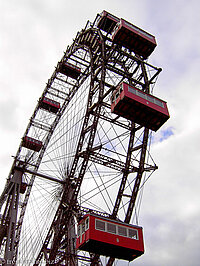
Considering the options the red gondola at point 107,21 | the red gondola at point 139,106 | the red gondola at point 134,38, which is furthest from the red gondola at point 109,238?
the red gondola at point 107,21

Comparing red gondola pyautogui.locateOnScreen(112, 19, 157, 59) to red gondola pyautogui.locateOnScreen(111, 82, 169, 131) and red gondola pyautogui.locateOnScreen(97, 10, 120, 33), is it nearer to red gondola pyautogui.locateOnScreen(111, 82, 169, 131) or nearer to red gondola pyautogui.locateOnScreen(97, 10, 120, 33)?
red gondola pyautogui.locateOnScreen(97, 10, 120, 33)

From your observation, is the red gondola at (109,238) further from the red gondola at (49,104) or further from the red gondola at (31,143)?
the red gondola at (49,104)

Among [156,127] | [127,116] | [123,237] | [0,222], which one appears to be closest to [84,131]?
[127,116]

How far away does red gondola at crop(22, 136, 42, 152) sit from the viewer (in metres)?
32.3

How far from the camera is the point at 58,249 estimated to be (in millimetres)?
21000

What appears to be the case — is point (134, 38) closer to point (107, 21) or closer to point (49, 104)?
point (107, 21)

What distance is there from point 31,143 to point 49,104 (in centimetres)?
436

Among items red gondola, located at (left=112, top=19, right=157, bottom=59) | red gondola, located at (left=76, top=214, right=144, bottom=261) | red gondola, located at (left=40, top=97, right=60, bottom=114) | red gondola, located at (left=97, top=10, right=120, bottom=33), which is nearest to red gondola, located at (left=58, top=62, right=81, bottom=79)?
red gondola, located at (left=40, top=97, right=60, bottom=114)

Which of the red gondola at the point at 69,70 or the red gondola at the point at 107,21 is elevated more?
the red gondola at the point at 69,70

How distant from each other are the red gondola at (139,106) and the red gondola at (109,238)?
632 centimetres

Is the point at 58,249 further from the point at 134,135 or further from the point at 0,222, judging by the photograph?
the point at 134,135

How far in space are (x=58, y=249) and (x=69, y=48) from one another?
17518mm

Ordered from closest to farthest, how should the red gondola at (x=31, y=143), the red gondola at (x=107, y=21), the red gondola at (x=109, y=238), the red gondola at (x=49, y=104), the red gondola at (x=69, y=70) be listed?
the red gondola at (x=109, y=238) < the red gondola at (x=107, y=21) < the red gondola at (x=69, y=70) < the red gondola at (x=49, y=104) < the red gondola at (x=31, y=143)

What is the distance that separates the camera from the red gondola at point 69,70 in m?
30.2
